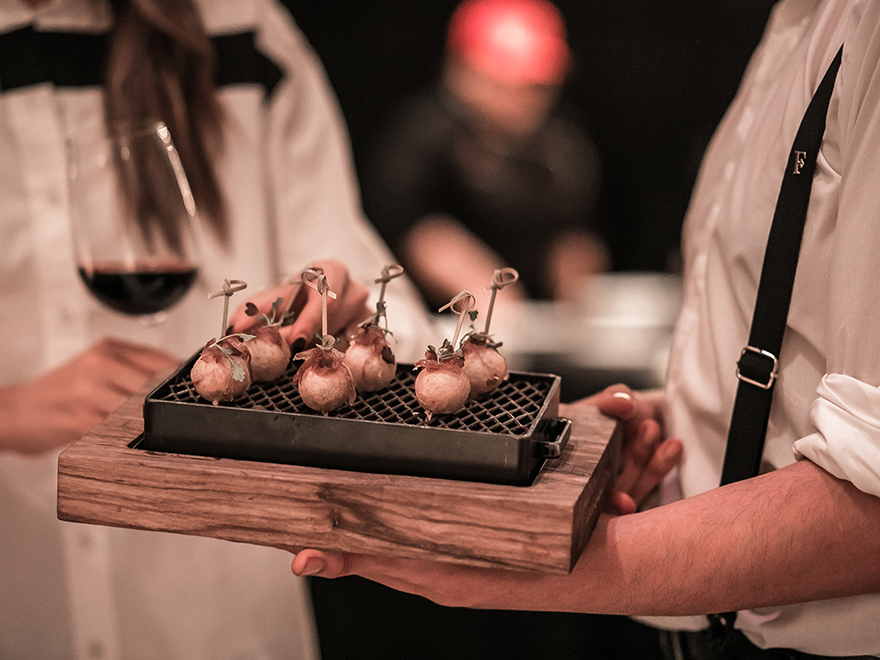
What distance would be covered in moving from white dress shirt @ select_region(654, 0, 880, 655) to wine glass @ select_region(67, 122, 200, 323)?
82cm

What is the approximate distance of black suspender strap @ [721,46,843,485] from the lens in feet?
3.07

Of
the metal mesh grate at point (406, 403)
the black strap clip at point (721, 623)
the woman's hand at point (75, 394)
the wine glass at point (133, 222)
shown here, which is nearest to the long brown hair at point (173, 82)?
the wine glass at point (133, 222)

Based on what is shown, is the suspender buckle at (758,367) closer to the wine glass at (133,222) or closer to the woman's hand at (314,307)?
the woman's hand at (314,307)

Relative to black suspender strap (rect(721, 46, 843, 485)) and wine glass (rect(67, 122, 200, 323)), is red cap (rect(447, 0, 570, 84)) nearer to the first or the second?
wine glass (rect(67, 122, 200, 323))

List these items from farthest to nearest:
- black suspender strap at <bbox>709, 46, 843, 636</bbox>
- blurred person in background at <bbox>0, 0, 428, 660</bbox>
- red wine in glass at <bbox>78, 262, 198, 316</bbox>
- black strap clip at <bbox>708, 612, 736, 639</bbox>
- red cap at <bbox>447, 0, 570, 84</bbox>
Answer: red cap at <bbox>447, 0, 570, 84</bbox>, blurred person in background at <bbox>0, 0, 428, 660</bbox>, red wine in glass at <bbox>78, 262, 198, 316</bbox>, black strap clip at <bbox>708, 612, 736, 639</bbox>, black suspender strap at <bbox>709, 46, 843, 636</bbox>

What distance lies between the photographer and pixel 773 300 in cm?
97

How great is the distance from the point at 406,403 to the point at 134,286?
55 cm

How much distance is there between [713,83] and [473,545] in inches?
118

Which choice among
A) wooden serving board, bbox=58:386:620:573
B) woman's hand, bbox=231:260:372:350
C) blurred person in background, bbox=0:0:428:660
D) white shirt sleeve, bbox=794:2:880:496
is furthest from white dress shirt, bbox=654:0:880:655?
blurred person in background, bbox=0:0:428:660

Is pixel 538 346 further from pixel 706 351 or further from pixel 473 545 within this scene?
pixel 473 545

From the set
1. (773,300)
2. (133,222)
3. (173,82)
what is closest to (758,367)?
(773,300)

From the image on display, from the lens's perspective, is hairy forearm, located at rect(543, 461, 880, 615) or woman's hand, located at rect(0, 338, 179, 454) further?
woman's hand, located at rect(0, 338, 179, 454)

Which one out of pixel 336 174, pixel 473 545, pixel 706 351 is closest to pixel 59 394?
pixel 336 174

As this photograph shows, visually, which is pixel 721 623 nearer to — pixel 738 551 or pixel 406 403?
pixel 738 551
